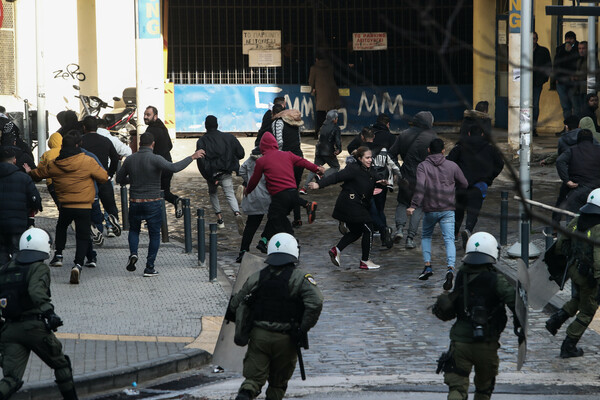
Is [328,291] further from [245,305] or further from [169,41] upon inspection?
[169,41]

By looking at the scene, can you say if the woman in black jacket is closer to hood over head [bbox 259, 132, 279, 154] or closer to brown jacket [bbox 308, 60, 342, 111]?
hood over head [bbox 259, 132, 279, 154]

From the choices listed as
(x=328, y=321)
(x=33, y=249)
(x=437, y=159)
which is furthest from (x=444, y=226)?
(x=33, y=249)

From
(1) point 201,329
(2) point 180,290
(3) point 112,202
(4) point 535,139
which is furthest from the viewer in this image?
(4) point 535,139

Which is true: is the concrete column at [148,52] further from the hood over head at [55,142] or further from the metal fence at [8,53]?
the hood over head at [55,142]

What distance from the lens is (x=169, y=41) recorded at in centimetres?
2609

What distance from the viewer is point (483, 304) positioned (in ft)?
23.7

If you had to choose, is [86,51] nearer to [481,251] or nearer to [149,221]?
[149,221]

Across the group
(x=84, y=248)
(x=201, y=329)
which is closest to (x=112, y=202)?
(x=84, y=248)

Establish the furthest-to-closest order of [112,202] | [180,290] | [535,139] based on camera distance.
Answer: [535,139]
[112,202]
[180,290]

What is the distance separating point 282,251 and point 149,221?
5171 millimetres

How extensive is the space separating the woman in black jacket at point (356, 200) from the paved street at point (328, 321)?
1.02 feet

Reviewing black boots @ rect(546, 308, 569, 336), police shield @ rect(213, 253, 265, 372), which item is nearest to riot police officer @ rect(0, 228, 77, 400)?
police shield @ rect(213, 253, 265, 372)

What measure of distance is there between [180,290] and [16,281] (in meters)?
4.36

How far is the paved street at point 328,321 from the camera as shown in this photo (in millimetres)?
8656
